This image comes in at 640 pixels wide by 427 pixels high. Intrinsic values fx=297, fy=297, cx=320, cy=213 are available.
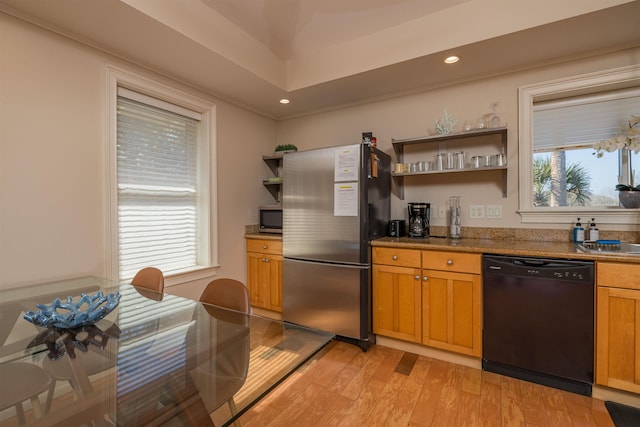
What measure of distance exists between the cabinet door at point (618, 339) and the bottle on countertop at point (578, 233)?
0.60 meters

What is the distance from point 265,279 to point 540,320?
2.34 meters

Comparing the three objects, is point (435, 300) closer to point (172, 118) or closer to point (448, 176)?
point (448, 176)

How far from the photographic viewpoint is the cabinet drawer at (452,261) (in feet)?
6.95

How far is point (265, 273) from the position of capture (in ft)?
10.3

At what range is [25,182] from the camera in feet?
5.90

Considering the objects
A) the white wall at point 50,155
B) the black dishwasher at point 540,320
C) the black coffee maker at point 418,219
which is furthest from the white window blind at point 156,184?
the black dishwasher at point 540,320

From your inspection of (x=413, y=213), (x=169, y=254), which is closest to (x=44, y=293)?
(x=169, y=254)

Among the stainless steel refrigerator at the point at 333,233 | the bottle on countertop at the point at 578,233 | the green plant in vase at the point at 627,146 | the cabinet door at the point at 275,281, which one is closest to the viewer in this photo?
the green plant in vase at the point at 627,146

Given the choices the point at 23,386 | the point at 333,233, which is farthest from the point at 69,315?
the point at 333,233

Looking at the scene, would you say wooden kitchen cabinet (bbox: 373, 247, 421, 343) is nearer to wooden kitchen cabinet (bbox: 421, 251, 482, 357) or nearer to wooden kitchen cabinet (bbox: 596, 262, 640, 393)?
wooden kitchen cabinet (bbox: 421, 251, 482, 357)

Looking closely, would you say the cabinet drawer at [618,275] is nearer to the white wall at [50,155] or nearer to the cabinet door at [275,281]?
the cabinet door at [275,281]

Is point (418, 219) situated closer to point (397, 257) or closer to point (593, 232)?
point (397, 257)

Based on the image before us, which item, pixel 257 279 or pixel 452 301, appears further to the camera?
pixel 257 279

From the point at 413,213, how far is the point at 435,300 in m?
0.80
